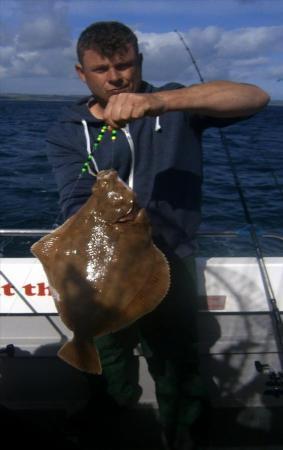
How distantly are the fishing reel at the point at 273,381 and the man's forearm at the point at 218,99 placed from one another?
179 cm

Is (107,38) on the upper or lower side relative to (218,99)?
upper

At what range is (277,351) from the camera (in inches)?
151

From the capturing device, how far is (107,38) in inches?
109

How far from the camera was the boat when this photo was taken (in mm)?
3715

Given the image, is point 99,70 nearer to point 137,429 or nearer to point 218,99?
point 218,99

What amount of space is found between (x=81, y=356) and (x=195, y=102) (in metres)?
1.32

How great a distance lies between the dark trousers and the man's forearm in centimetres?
87

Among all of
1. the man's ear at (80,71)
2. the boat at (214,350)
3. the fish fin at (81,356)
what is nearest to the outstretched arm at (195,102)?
the man's ear at (80,71)

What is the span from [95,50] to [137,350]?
2053 millimetres

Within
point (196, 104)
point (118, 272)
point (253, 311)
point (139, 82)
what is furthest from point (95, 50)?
point (253, 311)

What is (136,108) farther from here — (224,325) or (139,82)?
(224,325)

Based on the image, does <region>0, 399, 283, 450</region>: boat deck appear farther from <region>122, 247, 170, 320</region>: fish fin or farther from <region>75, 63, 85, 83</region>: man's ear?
<region>75, 63, 85, 83</region>: man's ear

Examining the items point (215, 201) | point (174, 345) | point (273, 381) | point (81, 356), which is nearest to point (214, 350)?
point (273, 381)

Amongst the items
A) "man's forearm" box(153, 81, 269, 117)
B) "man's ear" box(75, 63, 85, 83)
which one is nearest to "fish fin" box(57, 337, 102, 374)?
"man's forearm" box(153, 81, 269, 117)
